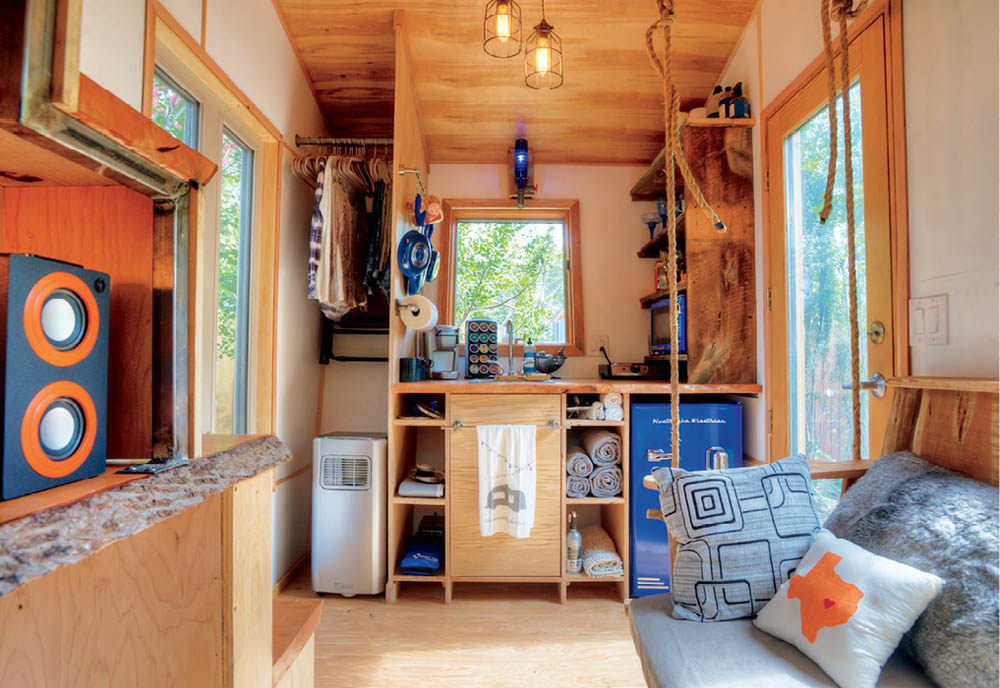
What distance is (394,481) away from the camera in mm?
2447

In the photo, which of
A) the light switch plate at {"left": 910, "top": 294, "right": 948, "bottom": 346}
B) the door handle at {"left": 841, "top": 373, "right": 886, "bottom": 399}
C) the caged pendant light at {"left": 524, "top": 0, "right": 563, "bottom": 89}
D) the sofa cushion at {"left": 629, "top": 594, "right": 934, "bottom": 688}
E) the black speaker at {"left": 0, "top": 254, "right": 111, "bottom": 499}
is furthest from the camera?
the caged pendant light at {"left": 524, "top": 0, "right": 563, "bottom": 89}

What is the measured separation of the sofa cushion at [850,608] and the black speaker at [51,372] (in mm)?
1298

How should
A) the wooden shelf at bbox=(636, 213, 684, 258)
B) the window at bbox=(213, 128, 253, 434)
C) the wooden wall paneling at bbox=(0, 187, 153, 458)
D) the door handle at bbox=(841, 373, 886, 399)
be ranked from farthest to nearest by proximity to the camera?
the wooden shelf at bbox=(636, 213, 684, 258) → the window at bbox=(213, 128, 253, 434) → the door handle at bbox=(841, 373, 886, 399) → the wooden wall paneling at bbox=(0, 187, 153, 458)

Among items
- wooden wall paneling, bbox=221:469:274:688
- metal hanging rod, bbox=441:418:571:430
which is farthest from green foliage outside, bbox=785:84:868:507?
wooden wall paneling, bbox=221:469:274:688

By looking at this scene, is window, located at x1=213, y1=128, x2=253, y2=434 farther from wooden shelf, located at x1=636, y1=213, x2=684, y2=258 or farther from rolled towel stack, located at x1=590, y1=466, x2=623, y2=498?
wooden shelf, located at x1=636, y1=213, x2=684, y2=258

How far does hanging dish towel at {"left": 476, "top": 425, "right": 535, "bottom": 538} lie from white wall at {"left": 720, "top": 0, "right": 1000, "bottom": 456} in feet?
4.97

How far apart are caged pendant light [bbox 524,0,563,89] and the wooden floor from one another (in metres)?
2.48

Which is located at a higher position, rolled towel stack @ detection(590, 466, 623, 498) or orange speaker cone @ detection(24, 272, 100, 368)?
orange speaker cone @ detection(24, 272, 100, 368)

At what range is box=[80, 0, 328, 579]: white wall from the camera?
1.74 m

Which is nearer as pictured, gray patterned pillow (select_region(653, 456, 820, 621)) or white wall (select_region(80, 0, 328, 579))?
gray patterned pillow (select_region(653, 456, 820, 621))

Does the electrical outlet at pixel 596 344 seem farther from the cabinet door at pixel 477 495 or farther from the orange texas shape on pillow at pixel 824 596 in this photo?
the orange texas shape on pillow at pixel 824 596

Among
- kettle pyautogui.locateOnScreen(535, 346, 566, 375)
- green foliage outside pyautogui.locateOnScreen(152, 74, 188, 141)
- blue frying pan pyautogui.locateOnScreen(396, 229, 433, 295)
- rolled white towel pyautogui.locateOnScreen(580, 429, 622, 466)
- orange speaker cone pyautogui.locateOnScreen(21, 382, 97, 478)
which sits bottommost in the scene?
rolled white towel pyautogui.locateOnScreen(580, 429, 622, 466)

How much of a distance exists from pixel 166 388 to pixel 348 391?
250 cm

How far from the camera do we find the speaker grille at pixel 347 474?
2.42m
